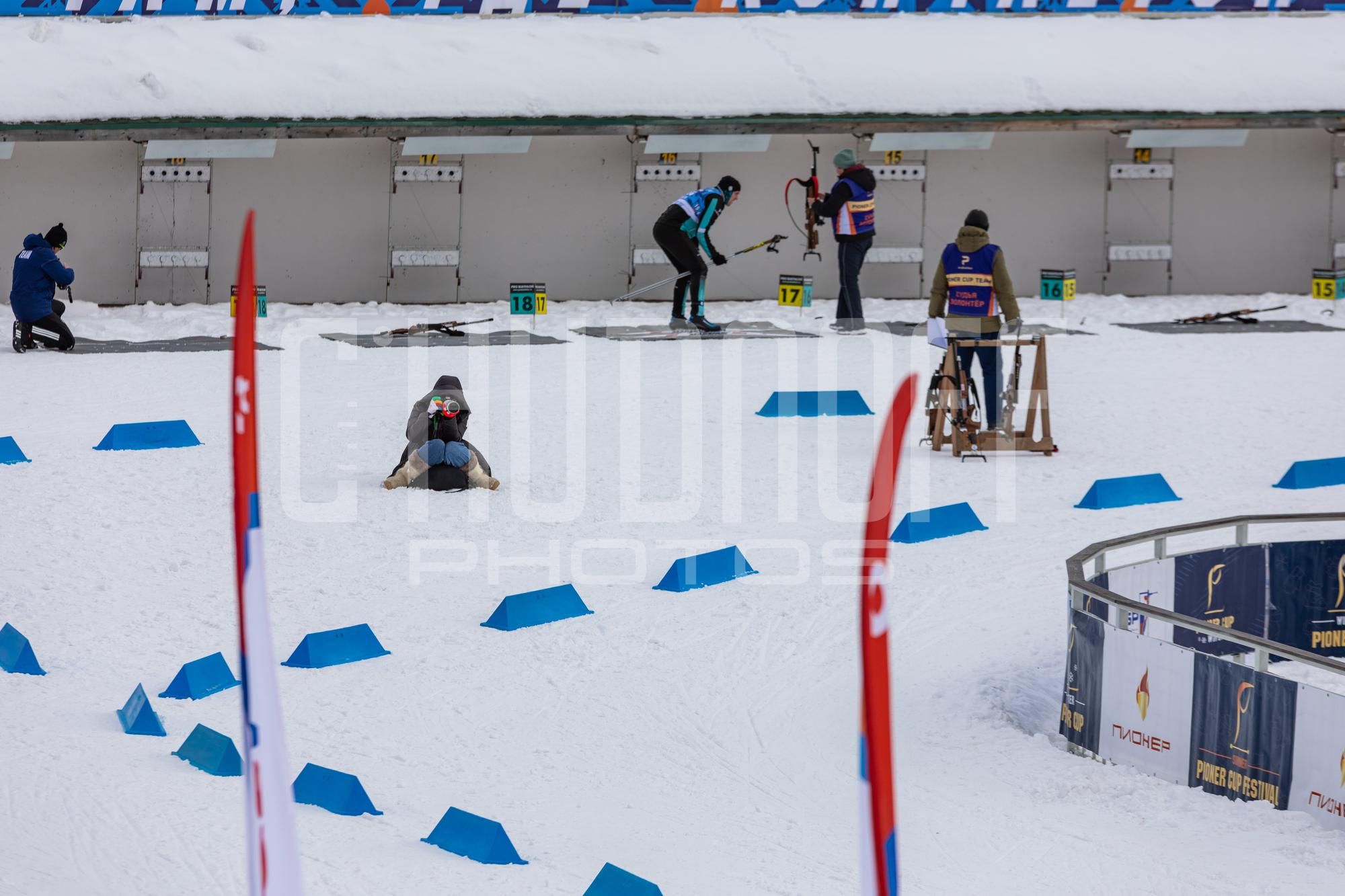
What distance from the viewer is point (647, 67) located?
62.8 feet

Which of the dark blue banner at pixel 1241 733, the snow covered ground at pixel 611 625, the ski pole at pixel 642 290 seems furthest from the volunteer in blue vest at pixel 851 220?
the dark blue banner at pixel 1241 733

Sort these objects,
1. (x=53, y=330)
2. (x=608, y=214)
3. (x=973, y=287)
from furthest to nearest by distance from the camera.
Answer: (x=608, y=214) < (x=53, y=330) < (x=973, y=287)

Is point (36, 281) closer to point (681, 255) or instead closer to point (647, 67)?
point (681, 255)

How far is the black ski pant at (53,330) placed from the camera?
15414mm

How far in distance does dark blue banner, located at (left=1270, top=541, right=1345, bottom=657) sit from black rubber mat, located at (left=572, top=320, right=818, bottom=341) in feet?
28.7

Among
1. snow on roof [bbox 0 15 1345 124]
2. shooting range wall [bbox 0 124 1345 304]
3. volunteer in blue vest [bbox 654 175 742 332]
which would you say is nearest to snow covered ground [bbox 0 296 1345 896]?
volunteer in blue vest [bbox 654 175 742 332]

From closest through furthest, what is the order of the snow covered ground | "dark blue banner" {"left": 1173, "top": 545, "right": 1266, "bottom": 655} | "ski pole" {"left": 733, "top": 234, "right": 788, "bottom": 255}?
the snow covered ground
"dark blue banner" {"left": 1173, "top": 545, "right": 1266, "bottom": 655}
"ski pole" {"left": 733, "top": 234, "right": 788, "bottom": 255}

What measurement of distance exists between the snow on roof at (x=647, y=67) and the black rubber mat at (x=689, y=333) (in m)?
2.61

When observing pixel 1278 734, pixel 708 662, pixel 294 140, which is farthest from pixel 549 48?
pixel 1278 734

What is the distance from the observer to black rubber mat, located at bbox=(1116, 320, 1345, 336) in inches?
680

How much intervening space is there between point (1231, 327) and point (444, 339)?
820cm

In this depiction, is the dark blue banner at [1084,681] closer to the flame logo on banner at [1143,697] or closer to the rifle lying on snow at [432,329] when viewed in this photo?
the flame logo on banner at [1143,697]

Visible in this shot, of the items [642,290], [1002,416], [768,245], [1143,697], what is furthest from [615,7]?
[1143,697]

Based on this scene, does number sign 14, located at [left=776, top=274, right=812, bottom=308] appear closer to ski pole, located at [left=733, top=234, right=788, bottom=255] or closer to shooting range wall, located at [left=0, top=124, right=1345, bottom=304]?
ski pole, located at [left=733, top=234, right=788, bottom=255]
